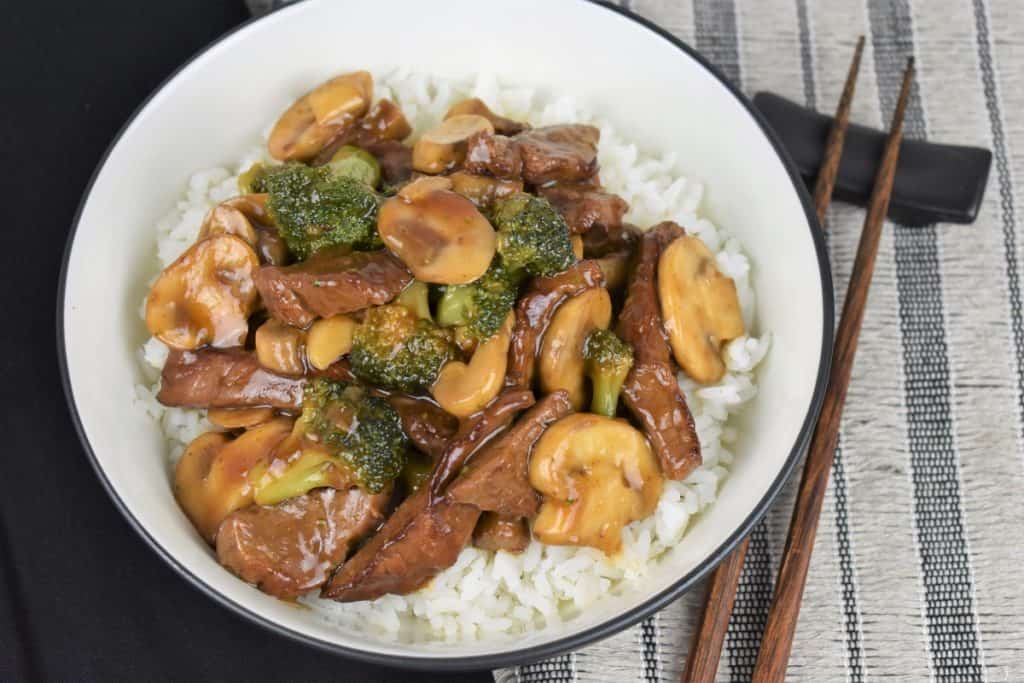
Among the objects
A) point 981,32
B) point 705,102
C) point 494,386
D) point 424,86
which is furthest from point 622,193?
point 981,32

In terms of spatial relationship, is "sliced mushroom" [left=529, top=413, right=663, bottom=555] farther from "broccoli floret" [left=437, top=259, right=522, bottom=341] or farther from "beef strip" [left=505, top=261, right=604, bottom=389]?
"broccoli floret" [left=437, top=259, right=522, bottom=341]

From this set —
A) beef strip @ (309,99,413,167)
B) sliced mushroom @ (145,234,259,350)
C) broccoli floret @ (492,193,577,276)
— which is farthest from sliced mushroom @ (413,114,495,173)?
sliced mushroom @ (145,234,259,350)

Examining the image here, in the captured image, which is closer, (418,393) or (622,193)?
(418,393)

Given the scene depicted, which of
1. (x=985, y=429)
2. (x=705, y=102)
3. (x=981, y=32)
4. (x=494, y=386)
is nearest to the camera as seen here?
(x=494, y=386)

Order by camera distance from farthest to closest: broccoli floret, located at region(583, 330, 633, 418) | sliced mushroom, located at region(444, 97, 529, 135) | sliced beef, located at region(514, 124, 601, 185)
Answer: sliced mushroom, located at region(444, 97, 529, 135) → sliced beef, located at region(514, 124, 601, 185) → broccoli floret, located at region(583, 330, 633, 418)

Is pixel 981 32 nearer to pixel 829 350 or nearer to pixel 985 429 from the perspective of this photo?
pixel 985 429

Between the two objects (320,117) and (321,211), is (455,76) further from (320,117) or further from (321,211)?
(321,211)

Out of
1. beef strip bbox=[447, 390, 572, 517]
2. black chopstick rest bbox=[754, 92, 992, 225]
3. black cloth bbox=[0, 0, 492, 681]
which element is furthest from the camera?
black chopstick rest bbox=[754, 92, 992, 225]

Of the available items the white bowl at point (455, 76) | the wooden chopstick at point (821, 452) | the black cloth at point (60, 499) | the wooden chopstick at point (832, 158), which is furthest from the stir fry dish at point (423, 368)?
the wooden chopstick at point (832, 158)
